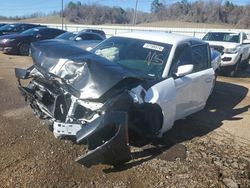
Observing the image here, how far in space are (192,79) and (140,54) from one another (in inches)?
39.6

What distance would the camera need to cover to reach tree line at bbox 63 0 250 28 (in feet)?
214

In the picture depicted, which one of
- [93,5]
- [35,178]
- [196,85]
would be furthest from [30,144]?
[93,5]

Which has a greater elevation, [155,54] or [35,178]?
[155,54]

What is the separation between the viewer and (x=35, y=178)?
4.15 m

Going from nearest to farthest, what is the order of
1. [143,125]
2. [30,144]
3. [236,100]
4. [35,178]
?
[35,178]
[143,125]
[30,144]
[236,100]

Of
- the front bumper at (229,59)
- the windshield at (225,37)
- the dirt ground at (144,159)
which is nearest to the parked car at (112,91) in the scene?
the dirt ground at (144,159)

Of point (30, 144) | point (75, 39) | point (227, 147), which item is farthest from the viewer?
point (75, 39)

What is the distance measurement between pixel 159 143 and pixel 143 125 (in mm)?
824

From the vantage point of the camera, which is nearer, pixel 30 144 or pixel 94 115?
pixel 94 115

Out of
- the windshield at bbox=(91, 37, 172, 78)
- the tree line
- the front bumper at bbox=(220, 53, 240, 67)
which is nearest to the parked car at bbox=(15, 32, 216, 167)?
the windshield at bbox=(91, 37, 172, 78)

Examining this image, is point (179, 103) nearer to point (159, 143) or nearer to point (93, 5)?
point (159, 143)

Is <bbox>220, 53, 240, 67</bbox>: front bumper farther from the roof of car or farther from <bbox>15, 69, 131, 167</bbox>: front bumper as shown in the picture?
<bbox>15, 69, 131, 167</bbox>: front bumper

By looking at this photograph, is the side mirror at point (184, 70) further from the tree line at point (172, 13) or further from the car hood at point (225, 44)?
the tree line at point (172, 13)

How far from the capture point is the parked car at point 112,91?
411 cm
